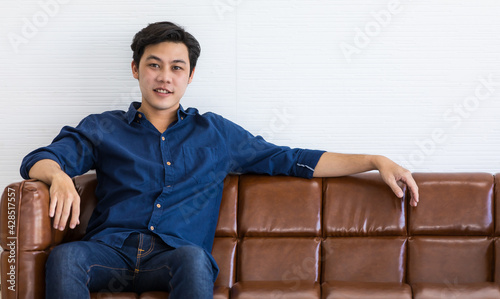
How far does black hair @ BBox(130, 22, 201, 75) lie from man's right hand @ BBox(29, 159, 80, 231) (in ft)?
2.10

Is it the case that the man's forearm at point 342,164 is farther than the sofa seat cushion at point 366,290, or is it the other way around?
the man's forearm at point 342,164

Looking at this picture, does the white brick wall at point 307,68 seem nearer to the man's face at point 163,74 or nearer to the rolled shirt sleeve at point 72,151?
the man's face at point 163,74

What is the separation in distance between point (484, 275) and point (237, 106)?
4.23 ft

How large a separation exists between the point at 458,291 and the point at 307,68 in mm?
1160

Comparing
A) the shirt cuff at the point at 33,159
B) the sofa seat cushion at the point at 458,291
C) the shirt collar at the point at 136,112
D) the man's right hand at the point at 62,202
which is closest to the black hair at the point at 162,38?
the shirt collar at the point at 136,112

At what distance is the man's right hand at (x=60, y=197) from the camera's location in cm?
191

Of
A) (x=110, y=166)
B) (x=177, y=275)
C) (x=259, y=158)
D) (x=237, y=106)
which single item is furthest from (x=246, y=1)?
(x=177, y=275)

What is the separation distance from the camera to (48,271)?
1837 mm

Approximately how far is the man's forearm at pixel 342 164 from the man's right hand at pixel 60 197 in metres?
0.97

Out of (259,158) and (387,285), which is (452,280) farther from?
(259,158)

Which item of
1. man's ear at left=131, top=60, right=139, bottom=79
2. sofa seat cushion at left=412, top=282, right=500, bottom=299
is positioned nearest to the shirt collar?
man's ear at left=131, top=60, right=139, bottom=79

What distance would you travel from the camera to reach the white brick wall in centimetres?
250

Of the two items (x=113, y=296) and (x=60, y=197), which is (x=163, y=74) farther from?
(x=113, y=296)

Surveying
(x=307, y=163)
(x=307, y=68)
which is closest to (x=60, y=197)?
(x=307, y=163)
